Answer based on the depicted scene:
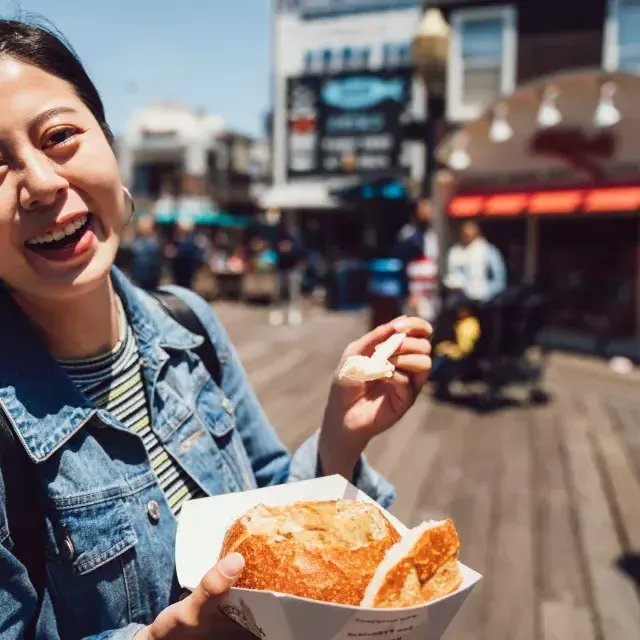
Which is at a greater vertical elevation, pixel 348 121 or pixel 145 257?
pixel 348 121

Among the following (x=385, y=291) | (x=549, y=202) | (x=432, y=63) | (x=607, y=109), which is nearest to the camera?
(x=432, y=63)

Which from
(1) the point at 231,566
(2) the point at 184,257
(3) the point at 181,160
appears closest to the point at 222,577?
(1) the point at 231,566

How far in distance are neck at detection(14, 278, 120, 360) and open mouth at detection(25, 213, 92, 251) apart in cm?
10

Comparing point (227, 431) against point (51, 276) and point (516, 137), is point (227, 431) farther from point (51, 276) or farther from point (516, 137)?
point (516, 137)

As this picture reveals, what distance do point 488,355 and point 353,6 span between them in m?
14.9

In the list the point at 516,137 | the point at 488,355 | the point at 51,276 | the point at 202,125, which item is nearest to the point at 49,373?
the point at 51,276

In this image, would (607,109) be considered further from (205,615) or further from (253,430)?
(205,615)

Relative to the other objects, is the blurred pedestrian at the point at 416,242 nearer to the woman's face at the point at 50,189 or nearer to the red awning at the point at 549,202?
the red awning at the point at 549,202

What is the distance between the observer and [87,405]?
3.84 feet

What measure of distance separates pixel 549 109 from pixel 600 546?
6.69 m

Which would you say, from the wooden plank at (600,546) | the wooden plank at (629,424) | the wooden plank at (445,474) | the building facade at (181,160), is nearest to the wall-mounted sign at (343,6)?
the building facade at (181,160)

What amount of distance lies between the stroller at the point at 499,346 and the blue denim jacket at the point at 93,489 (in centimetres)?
479

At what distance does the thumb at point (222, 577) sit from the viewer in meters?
0.92

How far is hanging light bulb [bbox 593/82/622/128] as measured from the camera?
7910mm
